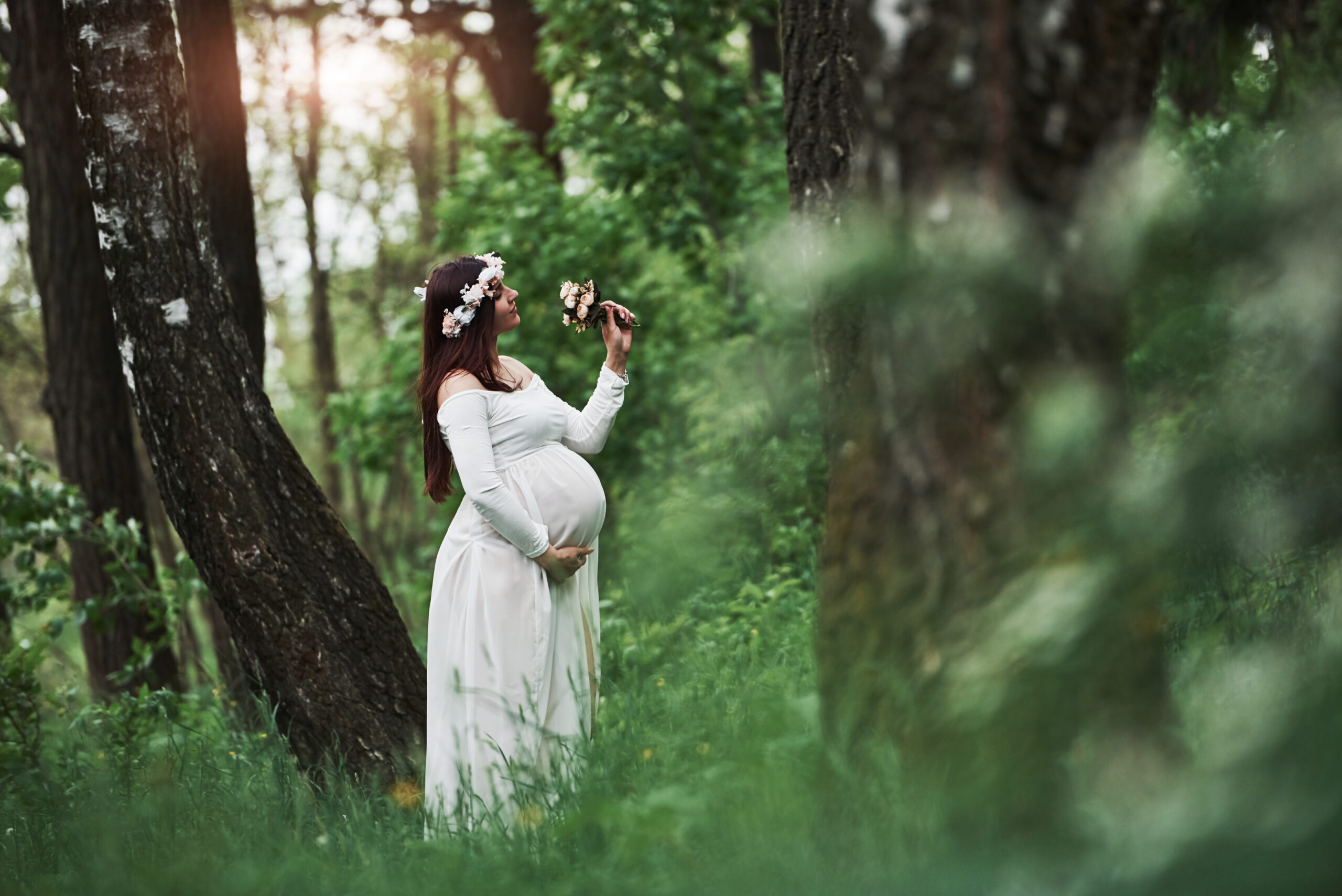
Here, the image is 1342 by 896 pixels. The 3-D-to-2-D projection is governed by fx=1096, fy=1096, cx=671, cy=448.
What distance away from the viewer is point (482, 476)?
12.1 ft

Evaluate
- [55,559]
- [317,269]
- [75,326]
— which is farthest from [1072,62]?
[317,269]

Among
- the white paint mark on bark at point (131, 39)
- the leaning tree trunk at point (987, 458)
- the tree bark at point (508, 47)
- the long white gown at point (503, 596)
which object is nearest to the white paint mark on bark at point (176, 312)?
the white paint mark on bark at point (131, 39)

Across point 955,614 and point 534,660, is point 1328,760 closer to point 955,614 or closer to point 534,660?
point 955,614

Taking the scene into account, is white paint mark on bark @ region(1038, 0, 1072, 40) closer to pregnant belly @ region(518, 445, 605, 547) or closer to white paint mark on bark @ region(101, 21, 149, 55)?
pregnant belly @ region(518, 445, 605, 547)

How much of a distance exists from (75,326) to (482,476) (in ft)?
16.4

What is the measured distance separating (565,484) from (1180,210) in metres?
2.35

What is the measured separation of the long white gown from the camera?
12.2 feet

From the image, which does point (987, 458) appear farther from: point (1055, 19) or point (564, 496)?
point (564, 496)

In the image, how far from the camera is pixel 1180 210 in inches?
79.2

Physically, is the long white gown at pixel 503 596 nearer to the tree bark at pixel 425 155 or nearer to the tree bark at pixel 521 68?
the tree bark at pixel 521 68

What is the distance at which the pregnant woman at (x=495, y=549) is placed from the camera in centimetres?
373

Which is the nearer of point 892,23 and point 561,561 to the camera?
point 892,23

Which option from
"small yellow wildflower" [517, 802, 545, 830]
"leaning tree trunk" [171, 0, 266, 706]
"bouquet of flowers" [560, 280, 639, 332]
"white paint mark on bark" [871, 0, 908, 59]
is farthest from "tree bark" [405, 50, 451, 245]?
"white paint mark on bark" [871, 0, 908, 59]

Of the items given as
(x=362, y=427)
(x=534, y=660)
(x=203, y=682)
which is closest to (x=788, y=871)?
(x=534, y=660)
